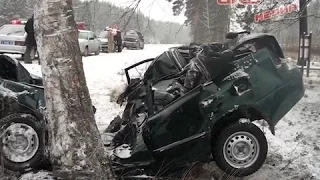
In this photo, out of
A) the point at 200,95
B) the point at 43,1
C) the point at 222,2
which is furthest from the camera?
the point at 222,2

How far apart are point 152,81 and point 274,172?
79.3 inches

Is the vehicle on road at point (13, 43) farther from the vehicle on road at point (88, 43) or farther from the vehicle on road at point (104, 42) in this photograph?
the vehicle on road at point (104, 42)

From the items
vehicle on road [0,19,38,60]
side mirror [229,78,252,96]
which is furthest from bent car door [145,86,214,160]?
vehicle on road [0,19,38,60]

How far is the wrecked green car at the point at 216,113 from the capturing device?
4.73 m

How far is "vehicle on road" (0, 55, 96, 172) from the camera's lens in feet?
15.8

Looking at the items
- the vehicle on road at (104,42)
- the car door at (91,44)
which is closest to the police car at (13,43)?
the car door at (91,44)

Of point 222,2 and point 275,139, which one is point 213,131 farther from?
point 222,2

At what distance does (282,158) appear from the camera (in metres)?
5.70

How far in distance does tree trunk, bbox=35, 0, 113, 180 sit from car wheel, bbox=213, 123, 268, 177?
4.97ft

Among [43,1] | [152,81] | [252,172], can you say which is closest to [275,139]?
[252,172]

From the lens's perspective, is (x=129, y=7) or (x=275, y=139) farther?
(x=129, y=7)

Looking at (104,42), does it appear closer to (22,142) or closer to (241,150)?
(22,142)

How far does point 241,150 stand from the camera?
16.0 feet

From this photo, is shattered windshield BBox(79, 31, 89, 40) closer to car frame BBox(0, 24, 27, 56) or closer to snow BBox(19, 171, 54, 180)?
car frame BBox(0, 24, 27, 56)
